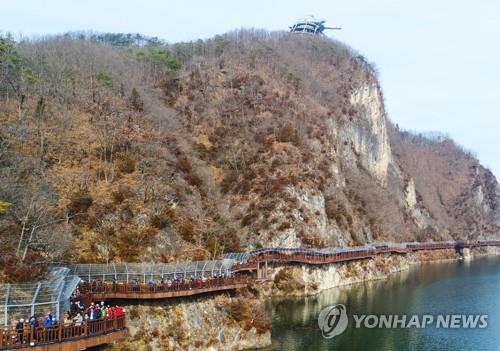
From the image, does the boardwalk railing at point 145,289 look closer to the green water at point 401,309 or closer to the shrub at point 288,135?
the green water at point 401,309

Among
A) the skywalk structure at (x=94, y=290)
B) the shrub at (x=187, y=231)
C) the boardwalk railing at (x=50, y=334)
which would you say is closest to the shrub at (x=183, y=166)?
the skywalk structure at (x=94, y=290)

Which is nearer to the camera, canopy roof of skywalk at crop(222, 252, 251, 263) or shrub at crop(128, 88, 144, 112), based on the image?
canopy roof of skywalk at crop(222, 252, 251, 263)

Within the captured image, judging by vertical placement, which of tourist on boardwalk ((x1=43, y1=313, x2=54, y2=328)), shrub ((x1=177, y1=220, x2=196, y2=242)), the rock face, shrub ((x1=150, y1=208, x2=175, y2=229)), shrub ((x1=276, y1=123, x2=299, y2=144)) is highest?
shrub ((x1=276, y1=123, x2=299, y2=144))

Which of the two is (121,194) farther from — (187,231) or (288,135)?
(288,135)

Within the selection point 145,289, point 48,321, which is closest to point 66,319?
point 48,321

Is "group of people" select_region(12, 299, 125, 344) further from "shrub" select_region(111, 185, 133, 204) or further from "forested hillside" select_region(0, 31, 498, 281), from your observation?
"shrub" select_region(111, 185, 133, 204)

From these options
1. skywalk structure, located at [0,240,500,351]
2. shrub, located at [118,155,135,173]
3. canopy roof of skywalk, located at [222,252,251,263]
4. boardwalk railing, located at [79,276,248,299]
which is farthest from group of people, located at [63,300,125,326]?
shrub, located at [118,155,135,173]
